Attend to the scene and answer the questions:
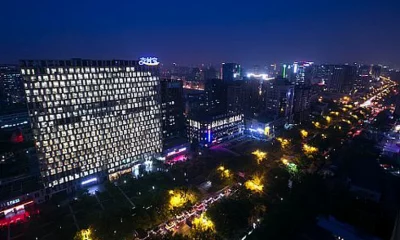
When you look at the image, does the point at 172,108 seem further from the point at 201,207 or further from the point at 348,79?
the point at 348,79

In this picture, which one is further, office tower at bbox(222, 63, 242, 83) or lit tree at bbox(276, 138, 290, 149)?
office tower at bbox(222, 63, 242, 83)

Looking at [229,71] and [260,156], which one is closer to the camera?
[260,156]

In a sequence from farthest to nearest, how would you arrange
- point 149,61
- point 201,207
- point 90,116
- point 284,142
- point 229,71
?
point 229,71
point 284,142
point 149,61
point 90,116
point 201,207

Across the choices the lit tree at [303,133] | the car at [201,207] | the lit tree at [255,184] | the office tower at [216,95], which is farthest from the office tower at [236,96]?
the car at [201,207]

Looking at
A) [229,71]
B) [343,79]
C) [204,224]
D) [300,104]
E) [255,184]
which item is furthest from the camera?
[343,79]

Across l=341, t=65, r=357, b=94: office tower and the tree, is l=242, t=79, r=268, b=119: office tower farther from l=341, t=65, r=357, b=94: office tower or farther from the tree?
l=341, t=65, r=357, b=94: office tower

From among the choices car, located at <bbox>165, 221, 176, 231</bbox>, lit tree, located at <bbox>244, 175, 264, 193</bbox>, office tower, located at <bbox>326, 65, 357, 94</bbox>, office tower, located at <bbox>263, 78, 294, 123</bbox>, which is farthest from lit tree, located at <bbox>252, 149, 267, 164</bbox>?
office tower, located at <bbox>326, 65, 357, 94</bbox>

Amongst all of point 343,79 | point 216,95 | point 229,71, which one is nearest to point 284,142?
point 216,95
